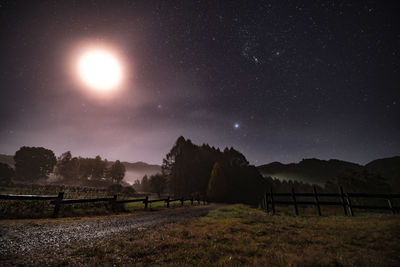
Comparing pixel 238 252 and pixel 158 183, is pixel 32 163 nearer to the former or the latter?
pixel 158 183

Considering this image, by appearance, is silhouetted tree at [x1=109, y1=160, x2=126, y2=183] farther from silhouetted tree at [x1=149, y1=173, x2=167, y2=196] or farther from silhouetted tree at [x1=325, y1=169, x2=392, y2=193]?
silhouetted tree at [x1=325, y1=169, x2=392, y2=193]

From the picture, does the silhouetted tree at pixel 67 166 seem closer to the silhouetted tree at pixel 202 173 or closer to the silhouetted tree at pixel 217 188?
the silhouetted tree at pixel 202 173

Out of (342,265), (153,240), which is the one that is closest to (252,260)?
(342,265)

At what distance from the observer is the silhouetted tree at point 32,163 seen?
3034 inches

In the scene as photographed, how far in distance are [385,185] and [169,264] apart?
69.7m

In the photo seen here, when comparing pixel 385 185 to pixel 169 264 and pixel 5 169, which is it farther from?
pixel 5 169

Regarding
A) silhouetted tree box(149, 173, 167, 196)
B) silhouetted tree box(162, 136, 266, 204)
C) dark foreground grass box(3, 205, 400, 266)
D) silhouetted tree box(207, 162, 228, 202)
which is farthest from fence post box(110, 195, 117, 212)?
silhouetted tree box(149, 173, 167, 196)

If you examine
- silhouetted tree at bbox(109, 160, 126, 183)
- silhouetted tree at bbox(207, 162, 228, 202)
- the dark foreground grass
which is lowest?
silhouetted tree at bbox(207, 162, 228, 202)

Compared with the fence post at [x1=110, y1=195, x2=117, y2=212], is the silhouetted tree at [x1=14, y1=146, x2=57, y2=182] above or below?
above

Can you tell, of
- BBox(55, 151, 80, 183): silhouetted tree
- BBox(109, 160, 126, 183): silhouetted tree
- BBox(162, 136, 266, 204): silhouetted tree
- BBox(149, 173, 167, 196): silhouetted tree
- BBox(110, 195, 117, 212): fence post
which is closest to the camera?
BBox(110, 195, 117, 212): fence post

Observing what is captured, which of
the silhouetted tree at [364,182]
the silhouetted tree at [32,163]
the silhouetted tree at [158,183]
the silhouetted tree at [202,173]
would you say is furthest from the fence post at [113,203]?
the silhouetted tree at [32,163]

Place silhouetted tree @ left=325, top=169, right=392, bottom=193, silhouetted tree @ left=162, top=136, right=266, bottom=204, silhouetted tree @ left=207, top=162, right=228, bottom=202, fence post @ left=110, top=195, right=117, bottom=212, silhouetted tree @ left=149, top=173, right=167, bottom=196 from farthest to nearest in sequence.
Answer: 1. silhouetted tree @ left=149, top=173, right=167, bottom=196
2. silhouetted tree @ left=162, top=136, right=266, bottom=204
3. silhouetted tree @ left=207, top=162, right=228, bottom=202
4. silhouetted tree @ left=325, top=169, right=392, bottom=193
5. fence post @ left=110, top=195, right=117, bottom=212

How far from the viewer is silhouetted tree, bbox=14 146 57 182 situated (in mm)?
77062

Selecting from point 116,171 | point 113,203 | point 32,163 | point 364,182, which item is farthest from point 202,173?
point 32,163
